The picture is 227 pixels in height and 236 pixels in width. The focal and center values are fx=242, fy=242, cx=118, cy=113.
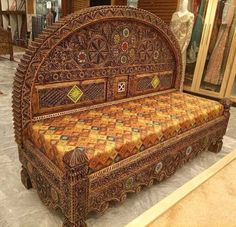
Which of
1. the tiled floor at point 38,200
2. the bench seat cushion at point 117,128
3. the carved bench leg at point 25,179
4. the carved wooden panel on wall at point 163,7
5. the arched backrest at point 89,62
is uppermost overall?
the carved wooden panel on wall at point 163,7

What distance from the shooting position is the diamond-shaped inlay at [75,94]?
1847 mm

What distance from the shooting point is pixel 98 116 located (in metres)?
1.88

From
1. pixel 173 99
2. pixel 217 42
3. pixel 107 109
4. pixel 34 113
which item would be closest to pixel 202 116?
pixel 173 99

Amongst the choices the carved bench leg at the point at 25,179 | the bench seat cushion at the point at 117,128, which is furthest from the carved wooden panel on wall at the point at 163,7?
the carved bench leg at the point at 25,179

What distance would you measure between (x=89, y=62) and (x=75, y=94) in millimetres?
272

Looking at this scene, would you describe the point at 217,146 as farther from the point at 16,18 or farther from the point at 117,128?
the point at 16,18

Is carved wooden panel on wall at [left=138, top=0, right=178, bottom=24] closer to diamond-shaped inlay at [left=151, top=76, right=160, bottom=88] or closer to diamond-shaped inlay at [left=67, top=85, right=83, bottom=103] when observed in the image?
diamond-shaped inlay at [left=151, top=76, right=160, bottom=88]

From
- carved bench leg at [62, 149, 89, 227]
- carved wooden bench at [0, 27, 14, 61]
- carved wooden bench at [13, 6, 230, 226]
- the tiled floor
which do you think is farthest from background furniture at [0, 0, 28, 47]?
carved bench leg at [62, 149, 89, 227]

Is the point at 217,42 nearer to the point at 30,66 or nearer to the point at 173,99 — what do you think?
the point at 173,99

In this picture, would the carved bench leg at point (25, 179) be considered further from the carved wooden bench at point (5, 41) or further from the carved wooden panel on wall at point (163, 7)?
the carved wooden bench at point (5, 41)

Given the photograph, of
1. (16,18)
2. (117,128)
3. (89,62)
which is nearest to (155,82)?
(89,62)

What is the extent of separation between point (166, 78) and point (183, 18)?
1856 millimetres

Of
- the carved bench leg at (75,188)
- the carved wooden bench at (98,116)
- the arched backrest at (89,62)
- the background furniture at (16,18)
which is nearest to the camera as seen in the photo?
the carved bench leg at (75,188)

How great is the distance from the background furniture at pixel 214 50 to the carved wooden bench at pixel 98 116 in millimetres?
2102
